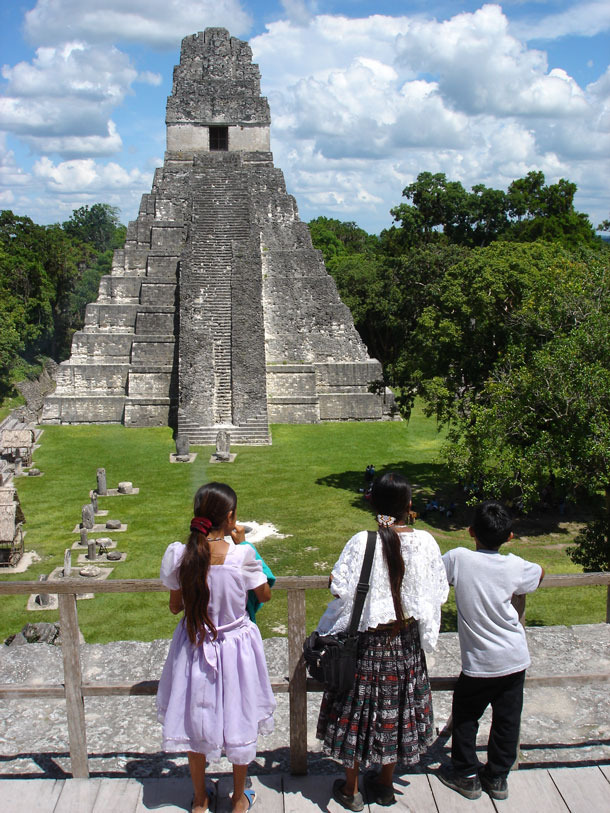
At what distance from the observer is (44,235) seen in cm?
4791

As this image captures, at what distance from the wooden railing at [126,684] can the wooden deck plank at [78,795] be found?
0.20ft

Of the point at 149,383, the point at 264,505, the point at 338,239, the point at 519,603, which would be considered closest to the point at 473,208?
the point at 338,239

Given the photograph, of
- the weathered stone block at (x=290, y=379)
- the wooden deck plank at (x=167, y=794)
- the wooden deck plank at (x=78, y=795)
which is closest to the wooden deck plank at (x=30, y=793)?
the wooden deck plank at (x=78, y=795)

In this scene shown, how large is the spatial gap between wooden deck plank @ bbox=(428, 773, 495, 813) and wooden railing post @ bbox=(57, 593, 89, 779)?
1965 millimetres

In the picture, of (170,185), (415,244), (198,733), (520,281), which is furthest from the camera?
(415,244)

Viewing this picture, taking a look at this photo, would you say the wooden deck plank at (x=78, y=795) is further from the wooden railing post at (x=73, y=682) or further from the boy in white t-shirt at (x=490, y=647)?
the boy in white t-shirt at (x=490, y=647)

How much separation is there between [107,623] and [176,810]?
7.71 metres

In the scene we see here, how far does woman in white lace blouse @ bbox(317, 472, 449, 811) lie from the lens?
367 cm

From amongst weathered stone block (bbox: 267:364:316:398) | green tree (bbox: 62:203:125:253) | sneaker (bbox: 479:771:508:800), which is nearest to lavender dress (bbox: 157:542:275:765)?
sneaker (bbox: 479:771:508:800)

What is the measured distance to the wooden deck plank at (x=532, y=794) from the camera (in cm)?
384

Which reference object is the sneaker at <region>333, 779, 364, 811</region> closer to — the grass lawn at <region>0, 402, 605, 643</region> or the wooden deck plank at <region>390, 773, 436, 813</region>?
the wooden deck plank at <region>390, 773, 436, 813</region>

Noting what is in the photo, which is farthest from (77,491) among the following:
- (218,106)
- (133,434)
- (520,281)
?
(218,106)

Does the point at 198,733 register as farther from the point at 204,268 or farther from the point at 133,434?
the point at 204,268

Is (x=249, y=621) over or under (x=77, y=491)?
over
